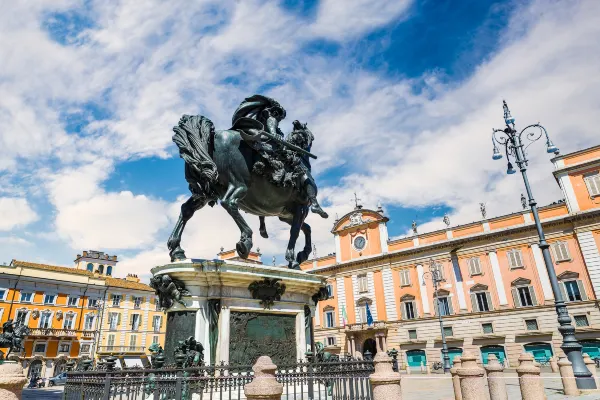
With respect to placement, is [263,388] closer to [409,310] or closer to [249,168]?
[249,168]

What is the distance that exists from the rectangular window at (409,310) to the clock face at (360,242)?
7134 mm

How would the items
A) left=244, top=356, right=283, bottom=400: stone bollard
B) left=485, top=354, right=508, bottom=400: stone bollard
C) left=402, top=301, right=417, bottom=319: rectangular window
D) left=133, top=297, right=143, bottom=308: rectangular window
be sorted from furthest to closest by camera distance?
left=133, top=297, right=143, bottom=308: rectangular window, left=402, top=301, right=417, bottom=319: rectangular window, left=485, top=354, right=508, bottom=400: stone bollard, left=244, top=356, right=283, bottom=400: stone bollard

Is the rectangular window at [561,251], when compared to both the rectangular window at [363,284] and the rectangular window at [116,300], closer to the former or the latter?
the rectangular window at [363,284]

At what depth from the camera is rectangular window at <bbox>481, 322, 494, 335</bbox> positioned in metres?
31.7

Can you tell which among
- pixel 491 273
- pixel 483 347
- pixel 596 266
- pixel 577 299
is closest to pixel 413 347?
pixel 483 347

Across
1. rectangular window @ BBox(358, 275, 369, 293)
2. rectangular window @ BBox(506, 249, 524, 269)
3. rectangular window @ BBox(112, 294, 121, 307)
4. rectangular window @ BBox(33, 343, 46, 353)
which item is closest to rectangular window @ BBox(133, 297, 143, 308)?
rectangular window @ BBox(112, 294, 121, 307)

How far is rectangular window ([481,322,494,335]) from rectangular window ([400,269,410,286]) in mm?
7098

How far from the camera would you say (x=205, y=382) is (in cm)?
469

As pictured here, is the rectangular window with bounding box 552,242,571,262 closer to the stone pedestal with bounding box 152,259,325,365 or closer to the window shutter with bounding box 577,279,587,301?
the window shutter with bounding box 577,279,587,301

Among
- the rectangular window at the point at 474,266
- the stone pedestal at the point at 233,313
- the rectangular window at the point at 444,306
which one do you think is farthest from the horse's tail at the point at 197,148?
the rectangular window at the point at 444,306

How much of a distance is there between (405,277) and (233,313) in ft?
109

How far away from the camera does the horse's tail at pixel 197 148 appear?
6469 mm

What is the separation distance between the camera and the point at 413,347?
34.6 m

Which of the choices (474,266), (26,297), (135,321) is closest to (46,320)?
(26,297)
